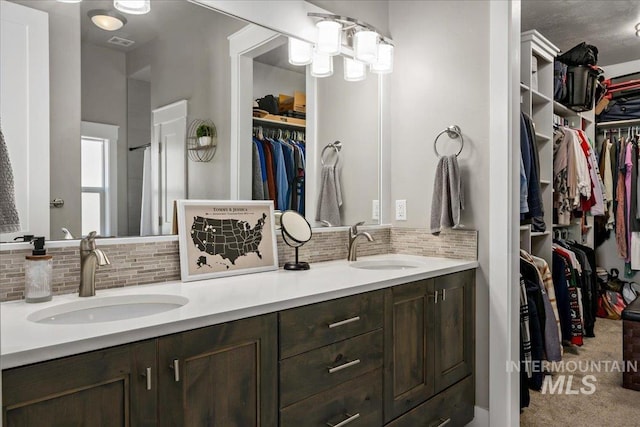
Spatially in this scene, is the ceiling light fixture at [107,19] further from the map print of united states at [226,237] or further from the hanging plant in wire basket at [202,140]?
the map print of united states at [226,237]

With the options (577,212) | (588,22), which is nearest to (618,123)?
(577,212)

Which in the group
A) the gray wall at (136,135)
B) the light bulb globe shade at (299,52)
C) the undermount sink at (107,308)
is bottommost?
the undermount sink at (107,308)

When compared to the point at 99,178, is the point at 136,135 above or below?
above

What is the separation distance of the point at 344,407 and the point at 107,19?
1608 millimetres

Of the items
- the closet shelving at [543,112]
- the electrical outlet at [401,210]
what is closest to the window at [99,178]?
the electrical outlet at [401,210]

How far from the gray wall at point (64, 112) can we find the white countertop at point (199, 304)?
0.29 metres

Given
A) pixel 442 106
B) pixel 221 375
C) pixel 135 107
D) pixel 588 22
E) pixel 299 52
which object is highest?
pixel 588 22

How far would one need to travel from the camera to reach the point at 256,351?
4.05ft

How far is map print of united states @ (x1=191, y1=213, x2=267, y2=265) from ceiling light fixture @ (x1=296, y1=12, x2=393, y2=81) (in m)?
0.90

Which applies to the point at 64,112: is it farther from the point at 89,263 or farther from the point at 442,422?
the point at 442,422

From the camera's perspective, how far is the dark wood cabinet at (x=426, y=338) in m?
1.71

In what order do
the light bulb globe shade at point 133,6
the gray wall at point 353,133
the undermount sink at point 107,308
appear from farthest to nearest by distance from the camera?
the gray wall at point 353,133, the light bulb globe shade at point 133,6, the undermount sink at point 107,308

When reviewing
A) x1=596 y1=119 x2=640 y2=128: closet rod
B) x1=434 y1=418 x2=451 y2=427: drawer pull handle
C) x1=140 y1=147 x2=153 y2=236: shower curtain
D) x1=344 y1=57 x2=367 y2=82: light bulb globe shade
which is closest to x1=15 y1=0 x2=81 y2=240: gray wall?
x1=140 y1=147 x2=153 y2=236: shower curtain

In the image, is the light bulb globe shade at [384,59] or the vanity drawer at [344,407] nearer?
the vanity drawer at [344,407]
